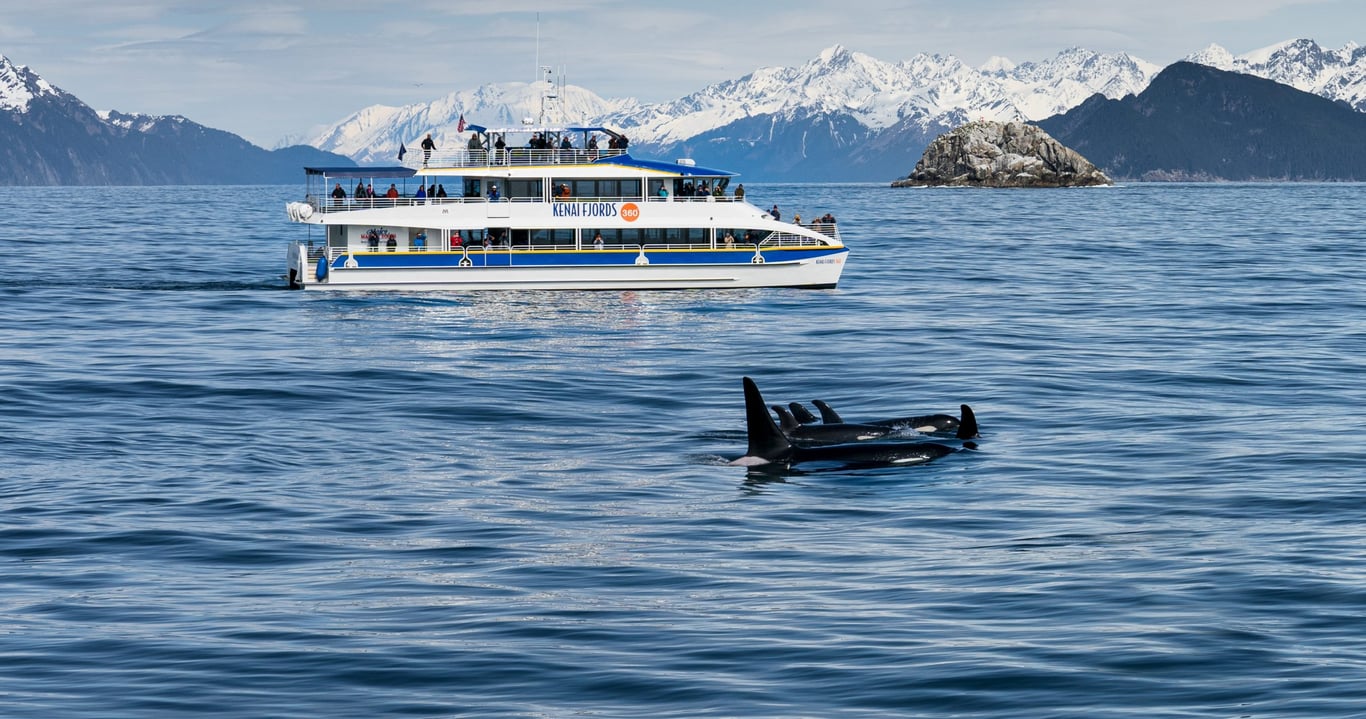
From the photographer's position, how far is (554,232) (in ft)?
221

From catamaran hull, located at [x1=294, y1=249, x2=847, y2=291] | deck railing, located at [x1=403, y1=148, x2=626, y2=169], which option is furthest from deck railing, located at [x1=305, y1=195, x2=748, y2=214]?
catamaran hull, located at [x1=294, y1=249, x2=847, y2=291]

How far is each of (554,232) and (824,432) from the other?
40262 mm

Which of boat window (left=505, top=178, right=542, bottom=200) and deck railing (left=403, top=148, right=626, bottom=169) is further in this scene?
deck railing (left=403, top=148, right=626, bottom=169)

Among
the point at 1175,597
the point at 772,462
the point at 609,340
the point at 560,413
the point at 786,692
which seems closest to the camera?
the point at 786,692

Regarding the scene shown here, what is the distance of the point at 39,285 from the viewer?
69.6 m

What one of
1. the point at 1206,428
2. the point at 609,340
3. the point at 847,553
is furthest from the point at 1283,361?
the point at 847,553

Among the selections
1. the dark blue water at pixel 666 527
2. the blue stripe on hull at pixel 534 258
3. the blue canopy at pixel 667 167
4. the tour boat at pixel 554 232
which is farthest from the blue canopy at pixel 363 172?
the dark blue water at pixel 666 527

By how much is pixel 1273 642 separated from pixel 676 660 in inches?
242

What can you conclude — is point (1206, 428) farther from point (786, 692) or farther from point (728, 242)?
point (728, 242)

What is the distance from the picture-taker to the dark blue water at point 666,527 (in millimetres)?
15336

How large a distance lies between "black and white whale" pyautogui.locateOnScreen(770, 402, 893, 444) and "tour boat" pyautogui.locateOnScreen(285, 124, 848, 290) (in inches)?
1514

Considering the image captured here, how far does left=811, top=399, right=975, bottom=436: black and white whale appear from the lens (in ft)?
98.8

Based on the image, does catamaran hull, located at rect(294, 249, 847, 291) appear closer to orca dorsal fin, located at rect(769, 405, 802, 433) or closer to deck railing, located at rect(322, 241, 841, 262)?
deck railing, located at rect(322, 241, 841, 262)

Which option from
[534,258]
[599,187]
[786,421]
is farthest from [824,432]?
[599,187]
